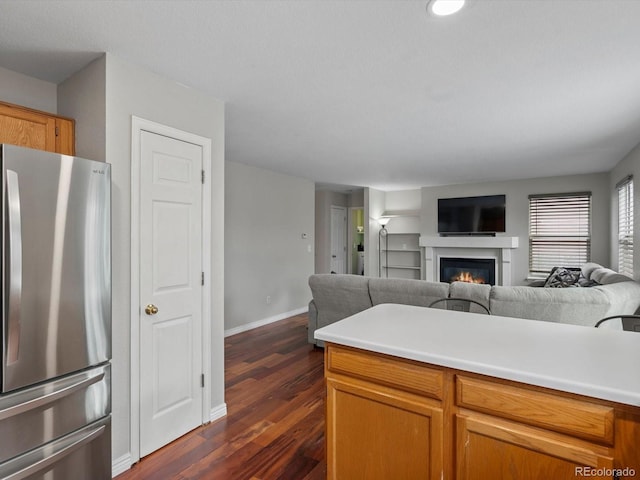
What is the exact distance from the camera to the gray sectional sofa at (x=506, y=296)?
274 centimetres

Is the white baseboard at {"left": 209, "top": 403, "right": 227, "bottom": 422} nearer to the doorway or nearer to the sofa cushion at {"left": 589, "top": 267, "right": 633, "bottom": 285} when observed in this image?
the sofa cushion at {"left": 589, "top": 267, "right": 633, "bottom": 285}

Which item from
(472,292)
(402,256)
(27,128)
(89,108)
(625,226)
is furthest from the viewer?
(402,256)

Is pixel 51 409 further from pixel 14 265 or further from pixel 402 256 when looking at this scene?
pixel 402 256

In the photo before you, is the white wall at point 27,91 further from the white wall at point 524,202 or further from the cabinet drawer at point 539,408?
the white wall at point 524,202

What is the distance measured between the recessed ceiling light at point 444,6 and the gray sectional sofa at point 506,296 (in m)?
2.25

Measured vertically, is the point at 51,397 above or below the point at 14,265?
below

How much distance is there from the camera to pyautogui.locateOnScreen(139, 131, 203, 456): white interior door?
211cm

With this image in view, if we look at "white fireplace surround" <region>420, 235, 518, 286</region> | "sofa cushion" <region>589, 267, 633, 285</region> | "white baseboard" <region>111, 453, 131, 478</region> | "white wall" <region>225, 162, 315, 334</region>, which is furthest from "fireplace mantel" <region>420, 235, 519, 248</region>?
"white baseboard" <region>111, 453, 131, 478</region>

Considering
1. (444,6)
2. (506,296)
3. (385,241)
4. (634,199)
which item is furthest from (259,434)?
(385,241)

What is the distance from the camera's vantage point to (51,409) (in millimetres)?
1569

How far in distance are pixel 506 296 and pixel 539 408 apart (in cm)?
204

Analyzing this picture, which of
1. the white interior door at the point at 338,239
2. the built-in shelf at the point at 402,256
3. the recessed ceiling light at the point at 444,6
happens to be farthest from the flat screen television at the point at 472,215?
the recessed ceiling light at the point at 444,6

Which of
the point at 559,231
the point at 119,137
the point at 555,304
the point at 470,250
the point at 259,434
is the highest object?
the point at 119,137

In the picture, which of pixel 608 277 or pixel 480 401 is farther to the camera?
pixel 608 277
